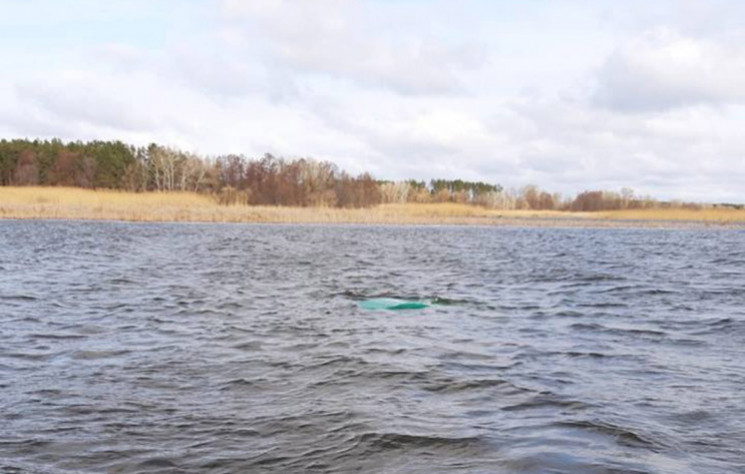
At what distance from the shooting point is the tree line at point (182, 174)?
257ft

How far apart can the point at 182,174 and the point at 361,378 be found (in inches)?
3505

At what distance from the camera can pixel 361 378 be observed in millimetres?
7648

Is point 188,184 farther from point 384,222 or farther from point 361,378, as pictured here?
point 361,378

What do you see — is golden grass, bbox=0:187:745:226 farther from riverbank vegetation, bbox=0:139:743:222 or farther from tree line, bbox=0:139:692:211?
tree line, bbox=0:139:692:211

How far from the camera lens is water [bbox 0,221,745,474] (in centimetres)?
521

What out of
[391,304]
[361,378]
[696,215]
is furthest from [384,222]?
[361,378]

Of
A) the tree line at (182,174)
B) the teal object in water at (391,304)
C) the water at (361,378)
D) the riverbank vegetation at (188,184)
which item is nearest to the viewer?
the water at (361,378)

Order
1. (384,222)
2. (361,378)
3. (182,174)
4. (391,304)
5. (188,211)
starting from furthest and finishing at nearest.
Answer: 1. (182,174)
2. (384,222)
3. (188,211)
4. (391,304)
5. (361,378)

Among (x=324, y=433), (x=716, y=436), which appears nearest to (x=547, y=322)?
(x=716, y=436)

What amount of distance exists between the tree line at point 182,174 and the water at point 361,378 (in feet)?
192

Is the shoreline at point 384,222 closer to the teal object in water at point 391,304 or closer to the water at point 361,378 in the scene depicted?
the water at point 361,378

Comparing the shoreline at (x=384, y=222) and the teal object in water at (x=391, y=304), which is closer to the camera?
the teal object in water at (x=391, y=304)

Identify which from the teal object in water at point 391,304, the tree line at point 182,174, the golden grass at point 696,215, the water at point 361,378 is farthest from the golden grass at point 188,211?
the teal object in water at point 391,304

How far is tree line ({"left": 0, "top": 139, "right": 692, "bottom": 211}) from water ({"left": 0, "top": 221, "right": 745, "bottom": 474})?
192 feet
